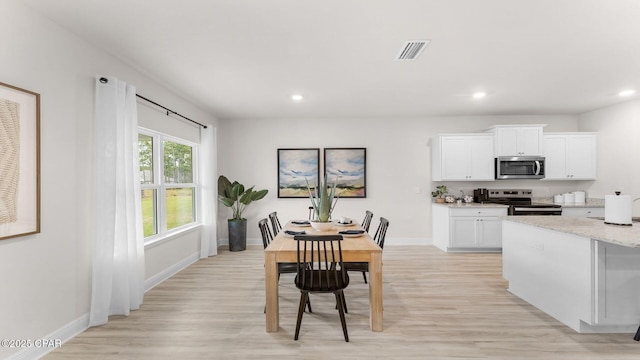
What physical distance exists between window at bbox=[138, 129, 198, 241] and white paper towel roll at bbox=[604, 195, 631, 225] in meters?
5.07

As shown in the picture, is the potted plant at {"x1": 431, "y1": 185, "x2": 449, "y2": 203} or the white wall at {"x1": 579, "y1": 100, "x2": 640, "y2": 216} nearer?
the white wall at {"x1": 579, "y1": 100, "x2": 640, "y2": 216}

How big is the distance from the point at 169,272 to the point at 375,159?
163 inches

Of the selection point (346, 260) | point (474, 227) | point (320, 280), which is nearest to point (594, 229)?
point (346, 260)

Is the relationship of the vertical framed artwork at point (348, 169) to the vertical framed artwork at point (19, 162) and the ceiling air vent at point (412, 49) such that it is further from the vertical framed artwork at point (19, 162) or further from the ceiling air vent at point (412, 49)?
the vertical framed artwork at point (19, 162)

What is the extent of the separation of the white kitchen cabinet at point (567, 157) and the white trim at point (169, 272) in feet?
21.4

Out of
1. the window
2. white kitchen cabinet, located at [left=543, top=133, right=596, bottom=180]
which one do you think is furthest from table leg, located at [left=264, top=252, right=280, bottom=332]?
white kitchen cabinet, located at [left=543, top=133, right=596, bottom=180]

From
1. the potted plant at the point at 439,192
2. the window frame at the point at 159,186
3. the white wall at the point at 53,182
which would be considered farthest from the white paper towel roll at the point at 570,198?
the white wall at the point at 53,182

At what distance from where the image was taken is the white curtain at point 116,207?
272 centimetres

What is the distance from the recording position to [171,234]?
13.9 feet

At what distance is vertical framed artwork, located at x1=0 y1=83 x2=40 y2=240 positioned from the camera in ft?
6.49

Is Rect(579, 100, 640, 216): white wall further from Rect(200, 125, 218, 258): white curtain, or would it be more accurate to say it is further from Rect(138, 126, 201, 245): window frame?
Rect(138, 126, 201, 245): window frame

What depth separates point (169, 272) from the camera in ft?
13.4

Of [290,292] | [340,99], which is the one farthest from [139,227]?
[340,99]

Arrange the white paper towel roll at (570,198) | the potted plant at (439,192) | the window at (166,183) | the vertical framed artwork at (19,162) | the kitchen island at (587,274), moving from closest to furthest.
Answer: the vertical framed artwork at (19,162) < the kitchen island at (587,274) < the window at (166,183) < the white paper towel roll at (570,198) < the potted plant at (439,192)
